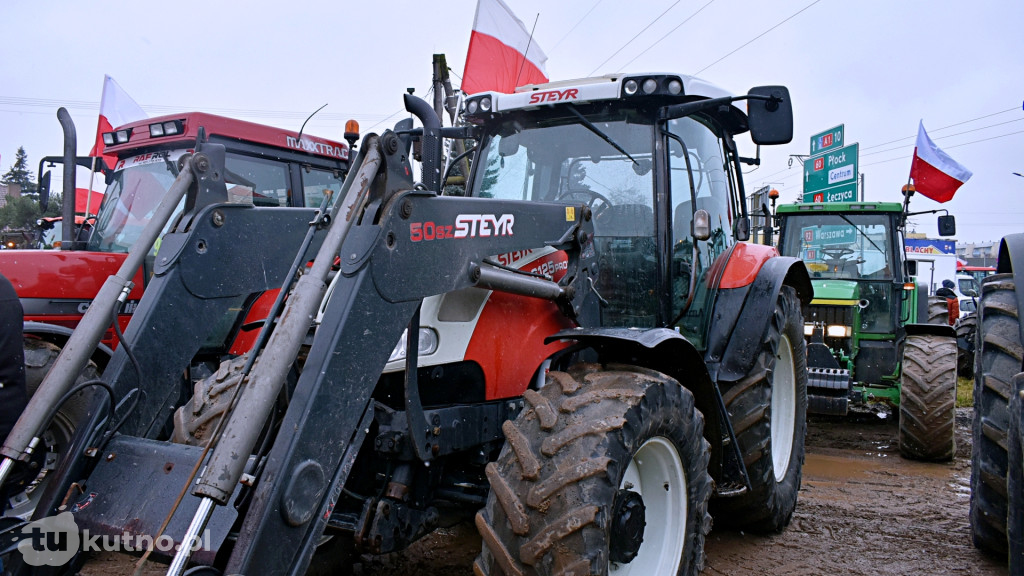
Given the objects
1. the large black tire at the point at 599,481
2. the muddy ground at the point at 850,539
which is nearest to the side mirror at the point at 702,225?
the large black tire at the point at 599,481

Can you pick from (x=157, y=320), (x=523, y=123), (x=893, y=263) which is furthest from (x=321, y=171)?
(x=893, y=263)

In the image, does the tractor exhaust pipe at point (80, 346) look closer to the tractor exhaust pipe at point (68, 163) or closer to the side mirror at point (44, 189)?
the tractor exhaust pipe at point (68, 163)

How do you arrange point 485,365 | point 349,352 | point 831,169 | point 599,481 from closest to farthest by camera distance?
point 349,352, point 599,481, point 485,365, point 831,169

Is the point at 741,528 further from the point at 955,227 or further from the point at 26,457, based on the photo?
the point at 955,227

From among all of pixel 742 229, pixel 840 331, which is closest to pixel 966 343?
pixel 840 331

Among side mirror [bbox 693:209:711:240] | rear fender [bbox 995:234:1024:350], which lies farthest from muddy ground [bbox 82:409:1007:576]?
side mirror [bbox 693:209:711:240]

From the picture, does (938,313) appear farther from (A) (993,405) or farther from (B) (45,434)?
(B) (45,434)

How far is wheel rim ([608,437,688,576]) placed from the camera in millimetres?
3080

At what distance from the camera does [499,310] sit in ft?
10.3

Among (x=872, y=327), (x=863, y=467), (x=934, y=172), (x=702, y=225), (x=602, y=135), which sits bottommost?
(x=863, y=467)

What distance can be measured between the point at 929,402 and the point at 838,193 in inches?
507

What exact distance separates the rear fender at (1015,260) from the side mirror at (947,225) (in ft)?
15.7

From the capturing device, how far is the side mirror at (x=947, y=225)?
8516mm

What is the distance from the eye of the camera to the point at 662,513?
10.2ft
